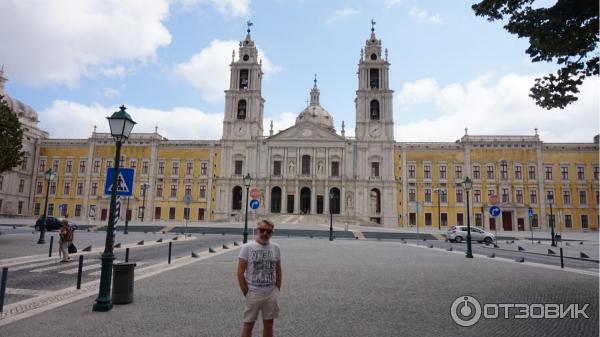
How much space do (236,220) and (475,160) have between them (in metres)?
33.8

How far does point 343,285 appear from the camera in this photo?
9.05 meters

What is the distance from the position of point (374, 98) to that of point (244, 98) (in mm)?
19418

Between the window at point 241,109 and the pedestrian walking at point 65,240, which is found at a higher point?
the window at point 241,109

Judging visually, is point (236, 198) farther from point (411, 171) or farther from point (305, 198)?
point (411, 171)

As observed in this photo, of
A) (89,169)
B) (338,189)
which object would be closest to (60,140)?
(89,169)

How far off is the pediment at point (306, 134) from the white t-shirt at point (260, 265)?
A: 174 ft

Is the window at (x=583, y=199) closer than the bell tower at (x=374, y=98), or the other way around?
the window at (x=583, y=199)

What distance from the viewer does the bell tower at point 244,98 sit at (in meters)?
58.8

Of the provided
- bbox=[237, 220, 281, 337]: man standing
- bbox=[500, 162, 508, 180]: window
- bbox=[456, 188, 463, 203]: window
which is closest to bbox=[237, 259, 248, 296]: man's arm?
bbox=[237, 220, 281, 337]: man standing

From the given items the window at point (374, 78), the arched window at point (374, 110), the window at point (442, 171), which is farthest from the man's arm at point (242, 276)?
the window at point (374, 78)

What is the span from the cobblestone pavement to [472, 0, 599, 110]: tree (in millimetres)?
4133

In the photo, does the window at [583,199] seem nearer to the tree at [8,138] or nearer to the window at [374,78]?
the window at [374,78]

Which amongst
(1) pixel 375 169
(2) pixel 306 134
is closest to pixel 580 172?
(1) pixel 375 169

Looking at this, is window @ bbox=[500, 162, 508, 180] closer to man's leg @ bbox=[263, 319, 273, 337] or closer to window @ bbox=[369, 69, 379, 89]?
window @ bbox=[369, 69, 379, 89]
